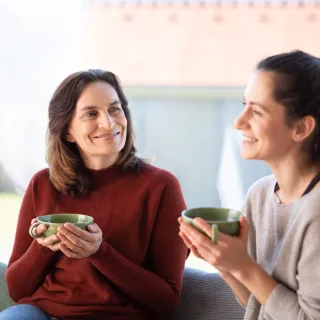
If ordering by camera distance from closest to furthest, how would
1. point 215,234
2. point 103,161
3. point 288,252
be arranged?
1. point 215,234
2. point 288,252
3. point 103,161

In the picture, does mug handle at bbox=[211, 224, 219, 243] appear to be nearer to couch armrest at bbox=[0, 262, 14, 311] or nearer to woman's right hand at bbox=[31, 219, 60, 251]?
woman's right hand at bbox=[31, 219, 60, 251]

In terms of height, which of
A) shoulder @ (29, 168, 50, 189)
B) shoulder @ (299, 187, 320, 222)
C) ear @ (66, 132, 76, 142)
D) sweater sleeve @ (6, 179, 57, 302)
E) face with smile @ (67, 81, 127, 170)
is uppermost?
face with smile @ (67, 81, 127, 170)

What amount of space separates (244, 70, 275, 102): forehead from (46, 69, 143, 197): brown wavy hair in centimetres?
63

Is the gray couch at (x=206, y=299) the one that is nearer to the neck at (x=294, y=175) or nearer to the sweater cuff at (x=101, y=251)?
the sweater cuff at (x=101, y=251)

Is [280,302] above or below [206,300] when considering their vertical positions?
above

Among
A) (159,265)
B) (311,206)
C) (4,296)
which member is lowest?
(4,296)

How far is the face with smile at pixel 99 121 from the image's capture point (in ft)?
5.86

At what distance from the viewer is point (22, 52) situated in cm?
269

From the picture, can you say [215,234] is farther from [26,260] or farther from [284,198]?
[26,260]

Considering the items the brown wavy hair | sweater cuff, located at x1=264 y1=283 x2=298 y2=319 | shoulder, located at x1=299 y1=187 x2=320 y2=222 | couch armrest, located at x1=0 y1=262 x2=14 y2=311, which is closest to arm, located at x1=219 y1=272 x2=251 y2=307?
sweater cuff, located at x1=264 y1=283 x2=298 y2=319

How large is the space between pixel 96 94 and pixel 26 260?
574mm

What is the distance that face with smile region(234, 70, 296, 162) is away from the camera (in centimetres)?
130

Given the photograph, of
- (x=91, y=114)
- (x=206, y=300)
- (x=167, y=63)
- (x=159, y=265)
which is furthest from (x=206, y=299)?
(x=167, y=63)

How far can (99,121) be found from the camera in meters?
1.79
